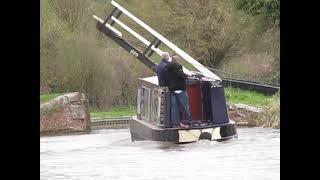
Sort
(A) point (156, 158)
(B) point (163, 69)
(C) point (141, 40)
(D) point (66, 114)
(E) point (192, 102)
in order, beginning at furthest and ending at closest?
(C) point (141, 40) < (E) point (192, 102) < (D) point (66, 114) < (B) point (163, 69) < (A) point (156, 158)

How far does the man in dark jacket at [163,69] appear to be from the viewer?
5669 millimetres

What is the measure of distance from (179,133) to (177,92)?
0.35 meters

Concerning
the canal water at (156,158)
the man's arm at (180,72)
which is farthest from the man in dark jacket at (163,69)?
the canal water at (156,158)

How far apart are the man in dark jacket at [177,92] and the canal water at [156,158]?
0.84ft

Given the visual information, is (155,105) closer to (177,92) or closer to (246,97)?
(177,92)

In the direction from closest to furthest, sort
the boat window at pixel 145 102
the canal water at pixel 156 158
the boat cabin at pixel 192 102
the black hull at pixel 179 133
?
the canal water at pixel 156 158, the black hull at pixel 179 133, the boat cabin at pixel 192 102, the boat window at pixel 145 102

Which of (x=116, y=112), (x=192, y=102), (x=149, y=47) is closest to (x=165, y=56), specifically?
(x=149, y=47)

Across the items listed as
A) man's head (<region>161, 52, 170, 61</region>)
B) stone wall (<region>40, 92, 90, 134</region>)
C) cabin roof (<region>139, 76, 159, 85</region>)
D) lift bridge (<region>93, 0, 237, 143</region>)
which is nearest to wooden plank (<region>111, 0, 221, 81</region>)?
lift bridge (<region>93, 0, 237, 143</region>)

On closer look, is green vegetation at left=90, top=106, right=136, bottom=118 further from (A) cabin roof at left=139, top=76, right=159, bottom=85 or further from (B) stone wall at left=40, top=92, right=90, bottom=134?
(A) cabin roof at left=139, top=76, right=159, bottom=85

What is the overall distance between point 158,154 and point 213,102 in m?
0.70

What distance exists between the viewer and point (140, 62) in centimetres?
601

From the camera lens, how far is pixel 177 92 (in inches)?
229

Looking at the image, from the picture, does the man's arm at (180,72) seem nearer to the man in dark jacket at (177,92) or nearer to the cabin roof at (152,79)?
the man in dark jacket at (177,92)

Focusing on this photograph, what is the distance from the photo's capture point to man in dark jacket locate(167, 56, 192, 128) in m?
5.70
